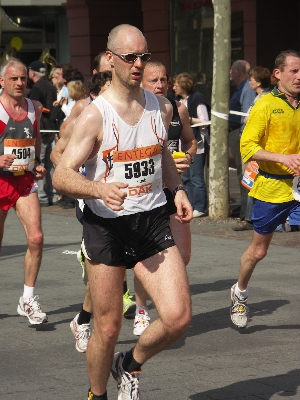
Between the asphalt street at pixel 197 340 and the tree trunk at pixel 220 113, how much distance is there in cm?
213

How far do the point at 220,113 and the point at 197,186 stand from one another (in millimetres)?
1284

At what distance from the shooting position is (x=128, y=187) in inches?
199

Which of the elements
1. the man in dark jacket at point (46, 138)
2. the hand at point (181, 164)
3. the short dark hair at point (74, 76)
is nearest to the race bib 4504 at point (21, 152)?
the hand at point (181, 164)

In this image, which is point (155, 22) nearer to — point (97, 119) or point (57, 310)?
point (57, 310)

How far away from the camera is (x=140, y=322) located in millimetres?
7211

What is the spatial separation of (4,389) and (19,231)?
7.81 m

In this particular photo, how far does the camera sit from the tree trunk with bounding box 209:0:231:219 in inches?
521

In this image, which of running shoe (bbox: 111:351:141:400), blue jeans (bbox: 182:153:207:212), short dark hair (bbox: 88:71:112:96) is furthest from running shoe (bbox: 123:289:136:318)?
blue jeans (bbox: 182:153:207:212)

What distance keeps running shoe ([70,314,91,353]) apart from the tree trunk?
21.8 feet

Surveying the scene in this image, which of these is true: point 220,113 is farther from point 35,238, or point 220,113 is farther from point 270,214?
point 270,214

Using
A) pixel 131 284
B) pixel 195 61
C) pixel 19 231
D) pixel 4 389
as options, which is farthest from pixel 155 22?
pixel 4 389

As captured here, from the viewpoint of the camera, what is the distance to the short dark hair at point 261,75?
12.4m

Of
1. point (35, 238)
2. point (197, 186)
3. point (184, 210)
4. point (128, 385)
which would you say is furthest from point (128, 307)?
point (197, 186)

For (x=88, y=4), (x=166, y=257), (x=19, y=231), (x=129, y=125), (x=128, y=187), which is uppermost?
(x=88, y=4)
